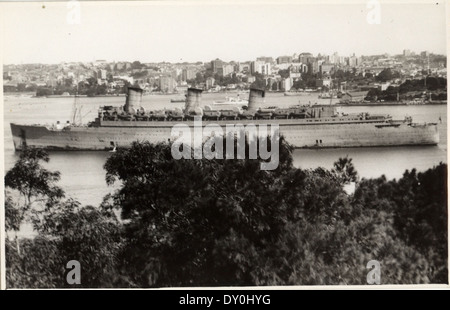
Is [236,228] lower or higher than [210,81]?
lower

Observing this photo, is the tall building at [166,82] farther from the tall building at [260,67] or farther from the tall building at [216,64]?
the tall building at [260,67]

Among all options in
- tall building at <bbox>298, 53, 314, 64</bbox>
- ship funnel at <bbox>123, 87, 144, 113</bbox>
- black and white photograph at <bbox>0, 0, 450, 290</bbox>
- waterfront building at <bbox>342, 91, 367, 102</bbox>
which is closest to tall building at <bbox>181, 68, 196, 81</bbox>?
black and white photograph at <bbox>0, 0, 450, 290</bbox>

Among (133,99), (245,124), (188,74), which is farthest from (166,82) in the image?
(245,124)

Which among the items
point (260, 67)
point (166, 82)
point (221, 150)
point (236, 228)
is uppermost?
point (260, 67)

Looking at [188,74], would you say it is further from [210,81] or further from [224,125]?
[224,125]

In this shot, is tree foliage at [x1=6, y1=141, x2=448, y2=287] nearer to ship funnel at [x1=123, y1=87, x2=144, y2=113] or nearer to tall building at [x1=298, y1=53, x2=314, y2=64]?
ship funnel at [x1=123, y1=87, x2=144, y2=113]
